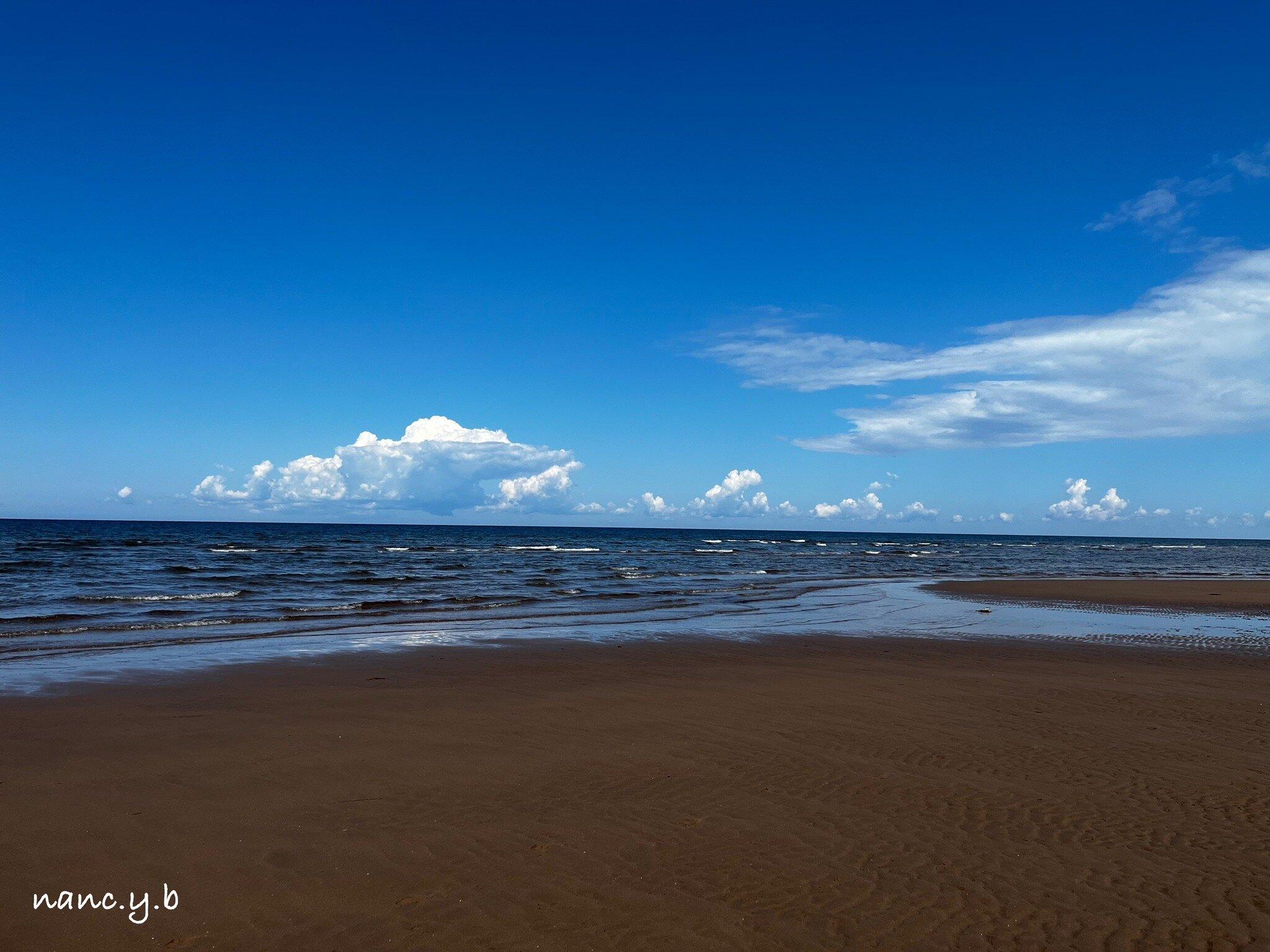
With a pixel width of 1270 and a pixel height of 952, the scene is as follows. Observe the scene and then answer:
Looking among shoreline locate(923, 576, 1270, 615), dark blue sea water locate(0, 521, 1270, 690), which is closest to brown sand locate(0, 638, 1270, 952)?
dark blue sea water locate(0, 521, 1270, 690)

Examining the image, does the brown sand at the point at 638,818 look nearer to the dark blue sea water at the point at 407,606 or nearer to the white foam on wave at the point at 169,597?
the dark blue sea water at the point at 407,606

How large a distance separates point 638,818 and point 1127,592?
1361 inches

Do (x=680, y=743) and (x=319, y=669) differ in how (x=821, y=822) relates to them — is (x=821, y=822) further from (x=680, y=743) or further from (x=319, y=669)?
(x=319, y=669)

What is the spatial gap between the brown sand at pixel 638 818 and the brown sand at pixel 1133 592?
1972 cm

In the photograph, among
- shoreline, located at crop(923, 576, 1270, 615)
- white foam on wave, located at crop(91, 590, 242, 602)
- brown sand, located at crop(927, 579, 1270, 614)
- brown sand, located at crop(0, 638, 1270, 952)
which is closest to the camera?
brown sand, located at crop(0, 638, 1270, 952)

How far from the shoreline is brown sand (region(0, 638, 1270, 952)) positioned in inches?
756

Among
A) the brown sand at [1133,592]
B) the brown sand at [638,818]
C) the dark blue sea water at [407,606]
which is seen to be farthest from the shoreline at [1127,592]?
the brown sand at [638,818]

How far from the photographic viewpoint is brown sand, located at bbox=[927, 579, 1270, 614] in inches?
1112

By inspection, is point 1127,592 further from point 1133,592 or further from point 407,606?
point 407,606

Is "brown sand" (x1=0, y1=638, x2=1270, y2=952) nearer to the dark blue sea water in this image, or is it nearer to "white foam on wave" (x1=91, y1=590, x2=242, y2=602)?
the dark blue sea water

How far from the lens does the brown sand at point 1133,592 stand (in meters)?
28.2

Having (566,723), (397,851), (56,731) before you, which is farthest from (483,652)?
(397,851)

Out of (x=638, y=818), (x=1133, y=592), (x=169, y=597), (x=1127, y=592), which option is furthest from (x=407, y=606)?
(x=1133, y=592)

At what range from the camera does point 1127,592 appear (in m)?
33.7
